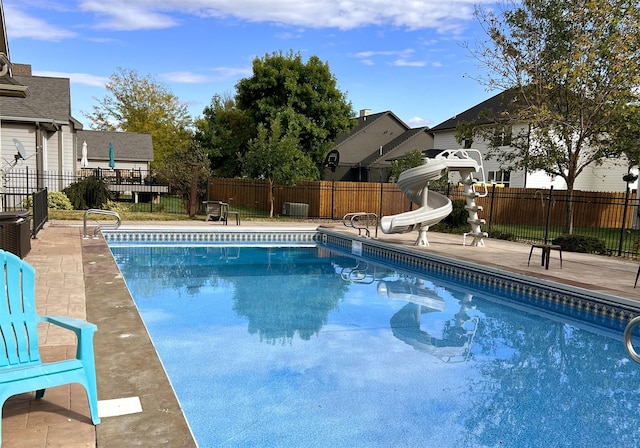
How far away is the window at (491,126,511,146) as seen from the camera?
1662 cm

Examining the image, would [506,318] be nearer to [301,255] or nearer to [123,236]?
[301,255]

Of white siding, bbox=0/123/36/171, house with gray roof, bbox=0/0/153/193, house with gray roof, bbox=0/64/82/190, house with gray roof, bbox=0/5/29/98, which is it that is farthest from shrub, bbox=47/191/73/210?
house with gray roof, bbox=0/5/29/98

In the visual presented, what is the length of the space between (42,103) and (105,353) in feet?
59.3

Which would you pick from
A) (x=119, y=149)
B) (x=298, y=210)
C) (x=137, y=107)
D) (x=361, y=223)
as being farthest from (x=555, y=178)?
(x=137, y=107)

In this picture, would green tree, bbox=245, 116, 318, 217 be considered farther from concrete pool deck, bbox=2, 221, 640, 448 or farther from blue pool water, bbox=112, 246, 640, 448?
blue pool water, bbox=112, 246, 640, 448

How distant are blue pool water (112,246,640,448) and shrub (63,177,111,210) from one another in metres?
9.63

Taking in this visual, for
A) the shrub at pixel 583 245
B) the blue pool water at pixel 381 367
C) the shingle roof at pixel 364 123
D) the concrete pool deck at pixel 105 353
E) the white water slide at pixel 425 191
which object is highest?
the shingle roof at pixel 364 123

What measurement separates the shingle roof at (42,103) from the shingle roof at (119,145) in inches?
324

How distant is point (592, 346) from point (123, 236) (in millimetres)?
12096

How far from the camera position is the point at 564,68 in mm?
12648

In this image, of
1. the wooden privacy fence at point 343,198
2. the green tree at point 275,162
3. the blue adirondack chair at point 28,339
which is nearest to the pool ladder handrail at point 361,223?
the wooden privacy fence at point 343,198

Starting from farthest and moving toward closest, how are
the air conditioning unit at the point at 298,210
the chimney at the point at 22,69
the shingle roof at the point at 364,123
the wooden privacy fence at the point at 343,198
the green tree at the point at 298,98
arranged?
the shingle roof at the point at 364,123 < the green tree at the point at 298,98 < the chimney at the point at 22,69 < the air conditioning unit at the point at 298,210 < the wooden privacy fence at the point at 343,198

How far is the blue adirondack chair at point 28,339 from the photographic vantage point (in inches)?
111

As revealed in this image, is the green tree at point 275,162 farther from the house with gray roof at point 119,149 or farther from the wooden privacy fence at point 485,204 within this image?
the house with gray roof at point 119,149
